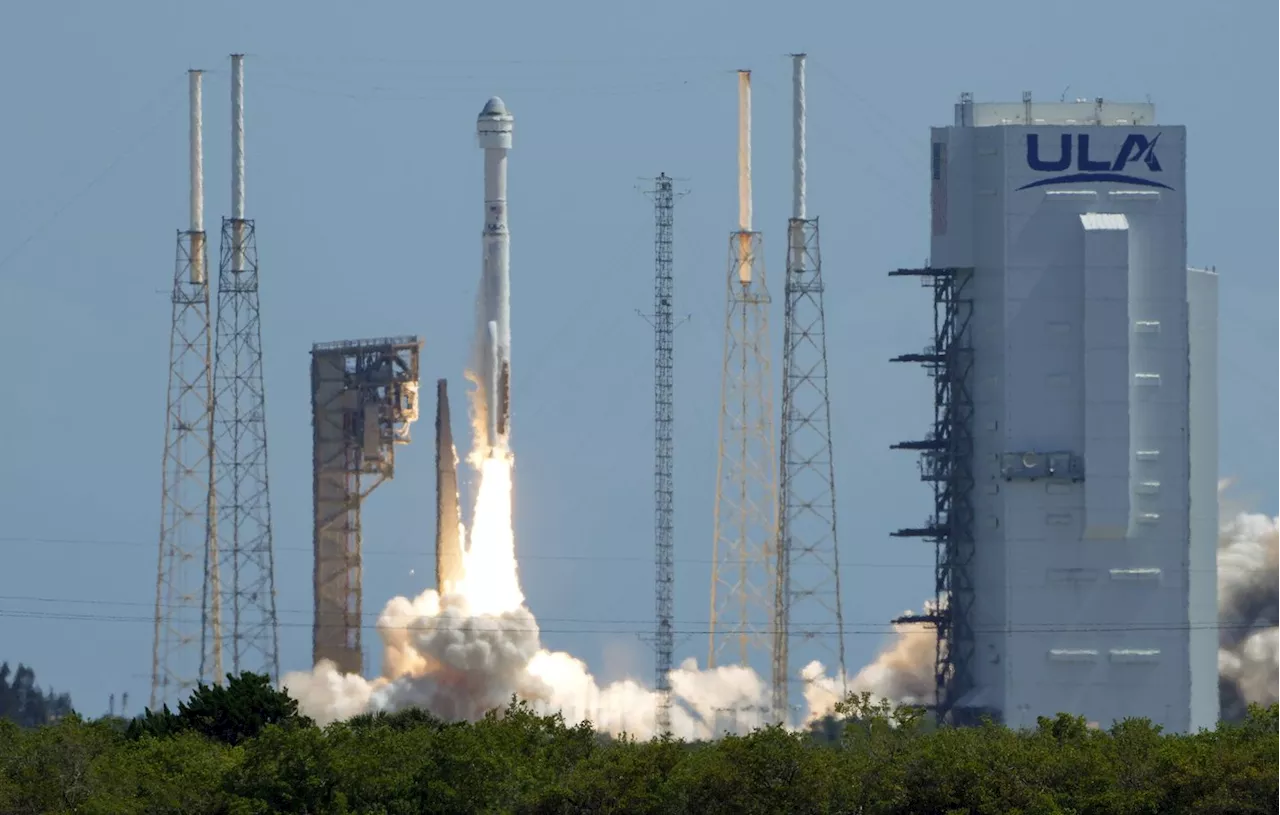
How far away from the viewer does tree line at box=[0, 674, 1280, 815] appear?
80875 mm

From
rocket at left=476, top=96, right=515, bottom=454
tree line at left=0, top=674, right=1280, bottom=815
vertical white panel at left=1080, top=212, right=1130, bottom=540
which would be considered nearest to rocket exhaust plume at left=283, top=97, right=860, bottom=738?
rocket at left=476, top=96, right=515, bottom=454

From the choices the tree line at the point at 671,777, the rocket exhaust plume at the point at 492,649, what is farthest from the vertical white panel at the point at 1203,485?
the tree line at the point at 671,777

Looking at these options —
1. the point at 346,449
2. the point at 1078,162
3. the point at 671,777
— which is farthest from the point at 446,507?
the point at 671,777

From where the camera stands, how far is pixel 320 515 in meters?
127

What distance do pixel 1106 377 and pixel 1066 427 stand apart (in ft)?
6.87

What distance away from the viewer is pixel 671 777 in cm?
8194

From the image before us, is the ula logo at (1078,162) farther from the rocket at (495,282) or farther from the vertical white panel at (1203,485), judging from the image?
the rocket at (495,282)

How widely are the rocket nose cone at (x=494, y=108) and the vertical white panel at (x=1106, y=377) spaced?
63.4 ft

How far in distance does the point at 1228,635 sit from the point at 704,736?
881 inches

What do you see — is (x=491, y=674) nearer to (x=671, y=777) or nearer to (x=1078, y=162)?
(x=1078, y=162)

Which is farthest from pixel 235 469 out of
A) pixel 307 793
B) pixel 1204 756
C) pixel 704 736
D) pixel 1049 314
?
pixel 1204 756

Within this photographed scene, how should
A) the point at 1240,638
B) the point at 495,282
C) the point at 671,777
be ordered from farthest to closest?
the point at 1240,638 → the point at 495,282 → the point at 671,777

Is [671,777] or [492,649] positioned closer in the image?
[671,777]

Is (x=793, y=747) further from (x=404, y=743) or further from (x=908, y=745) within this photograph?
(x=404, y=743)
